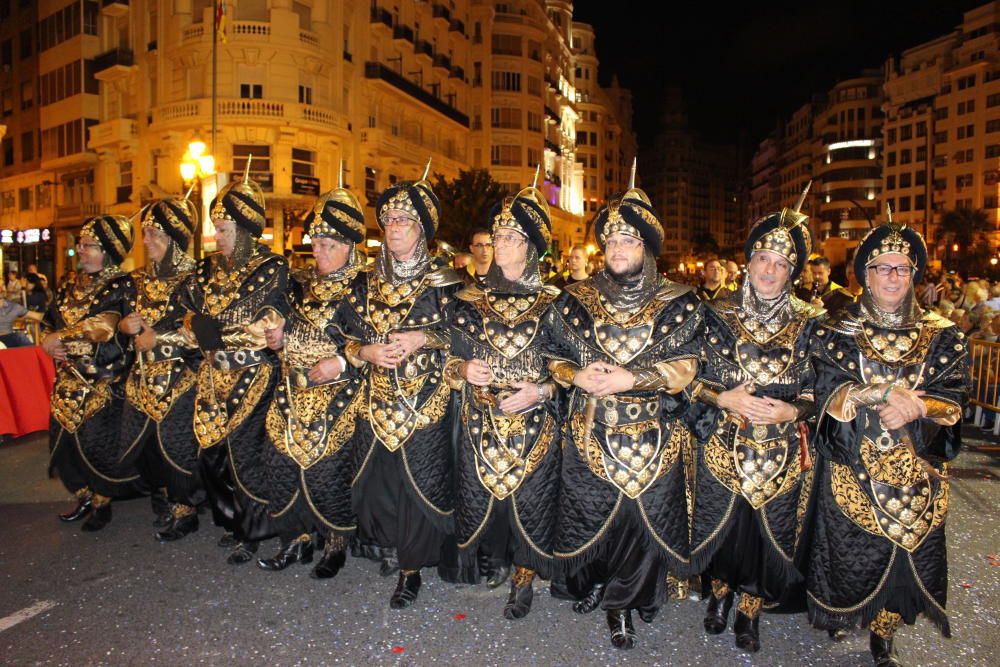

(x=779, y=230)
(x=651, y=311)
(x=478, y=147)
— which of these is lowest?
(x=651, y=311)

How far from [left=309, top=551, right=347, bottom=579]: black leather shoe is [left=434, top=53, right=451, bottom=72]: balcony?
39.4 m

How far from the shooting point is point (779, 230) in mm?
3617

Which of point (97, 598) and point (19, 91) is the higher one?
point (19, 91)

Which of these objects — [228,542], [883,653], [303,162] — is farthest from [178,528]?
[303,162]

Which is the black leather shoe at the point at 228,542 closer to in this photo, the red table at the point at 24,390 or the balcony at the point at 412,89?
the red table at the point at 24,390

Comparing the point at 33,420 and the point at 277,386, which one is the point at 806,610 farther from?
the point at 33,420

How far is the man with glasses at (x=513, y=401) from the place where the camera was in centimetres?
393

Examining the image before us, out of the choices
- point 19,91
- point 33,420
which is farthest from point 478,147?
point 33,420

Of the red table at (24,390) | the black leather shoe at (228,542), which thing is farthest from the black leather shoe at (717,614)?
the red table at (24,390)

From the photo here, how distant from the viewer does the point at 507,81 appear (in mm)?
47594

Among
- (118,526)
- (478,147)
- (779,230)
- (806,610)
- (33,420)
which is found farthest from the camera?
(478,147)

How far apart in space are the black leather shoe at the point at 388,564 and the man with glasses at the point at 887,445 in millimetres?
2515

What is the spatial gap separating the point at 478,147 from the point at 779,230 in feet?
145

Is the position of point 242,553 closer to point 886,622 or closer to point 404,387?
point 404,387
